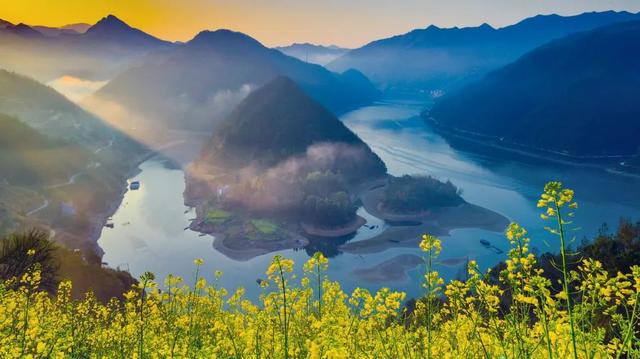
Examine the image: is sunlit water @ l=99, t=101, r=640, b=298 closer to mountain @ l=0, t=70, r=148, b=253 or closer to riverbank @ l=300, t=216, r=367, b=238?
riverbank @ l=300, t=216, r=367, b=238

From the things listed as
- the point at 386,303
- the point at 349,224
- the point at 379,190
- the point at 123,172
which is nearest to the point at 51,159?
the point at 123,172

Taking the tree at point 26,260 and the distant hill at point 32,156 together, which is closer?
the tree at point 26,260

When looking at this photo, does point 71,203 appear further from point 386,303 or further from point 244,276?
point 386,303

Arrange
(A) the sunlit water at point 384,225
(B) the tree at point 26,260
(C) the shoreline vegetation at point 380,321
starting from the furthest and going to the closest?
1. (A) the sunlit water at point 384,225
2. (B) the tree at point 26,260
3. (C) the shoreline vegetation at point 380,321

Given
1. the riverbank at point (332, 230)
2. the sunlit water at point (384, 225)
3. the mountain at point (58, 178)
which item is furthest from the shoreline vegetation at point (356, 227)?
the mountain at point (58, 178)

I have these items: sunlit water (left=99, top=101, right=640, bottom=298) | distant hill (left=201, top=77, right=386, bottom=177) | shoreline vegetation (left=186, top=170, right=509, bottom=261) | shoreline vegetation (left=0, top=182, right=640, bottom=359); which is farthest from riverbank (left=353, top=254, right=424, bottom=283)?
distant hill (left=201, top=77, right=386, bottom=177)

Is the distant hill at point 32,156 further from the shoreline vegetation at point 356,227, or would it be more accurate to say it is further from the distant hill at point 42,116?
the shoreline vegetation at point 356,227

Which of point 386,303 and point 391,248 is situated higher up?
point 386,303
